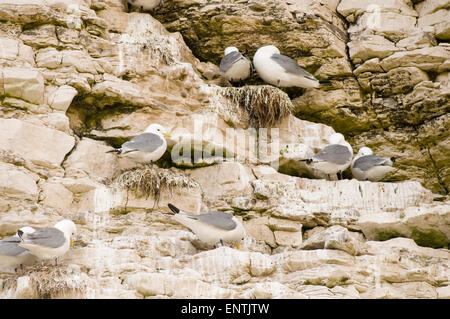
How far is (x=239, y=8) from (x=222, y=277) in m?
5.32

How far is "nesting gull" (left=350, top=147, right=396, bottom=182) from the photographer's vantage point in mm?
10461

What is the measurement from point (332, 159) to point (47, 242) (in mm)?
4266

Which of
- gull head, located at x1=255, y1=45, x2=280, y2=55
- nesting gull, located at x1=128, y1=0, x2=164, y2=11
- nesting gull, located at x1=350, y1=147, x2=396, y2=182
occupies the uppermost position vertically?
nesting gull, located at x1=128, y1=0, x2=164, y2=11

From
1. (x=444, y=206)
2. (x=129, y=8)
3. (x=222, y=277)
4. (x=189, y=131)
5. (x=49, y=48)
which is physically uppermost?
(x=129, y=8)

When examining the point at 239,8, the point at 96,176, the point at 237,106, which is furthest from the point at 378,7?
the point at 96,176

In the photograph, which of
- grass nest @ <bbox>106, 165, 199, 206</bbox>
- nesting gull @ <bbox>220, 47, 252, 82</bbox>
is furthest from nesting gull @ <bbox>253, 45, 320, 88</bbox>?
grass nest @ <bbox>106, 165, 199, 206</bbox>

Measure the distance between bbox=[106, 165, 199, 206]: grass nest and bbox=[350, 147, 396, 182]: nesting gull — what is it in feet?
8.70

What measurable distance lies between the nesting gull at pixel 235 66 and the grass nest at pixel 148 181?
2.38 metres

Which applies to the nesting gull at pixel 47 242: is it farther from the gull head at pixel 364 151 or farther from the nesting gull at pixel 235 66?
the gull head at pixel 364 151

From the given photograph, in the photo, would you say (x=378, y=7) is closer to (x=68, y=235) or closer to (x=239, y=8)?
(x=239, y=8)

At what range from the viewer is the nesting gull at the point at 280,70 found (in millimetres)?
11055

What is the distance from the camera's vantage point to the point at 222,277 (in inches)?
307

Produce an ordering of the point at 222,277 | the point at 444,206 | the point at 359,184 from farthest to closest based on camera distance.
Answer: the point at 359,184
the point at 444,206
the point at 222,277

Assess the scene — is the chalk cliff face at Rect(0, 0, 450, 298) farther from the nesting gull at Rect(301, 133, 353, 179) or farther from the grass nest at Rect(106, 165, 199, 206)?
the nesting gull at Rect(301, 133, 353, 179)
